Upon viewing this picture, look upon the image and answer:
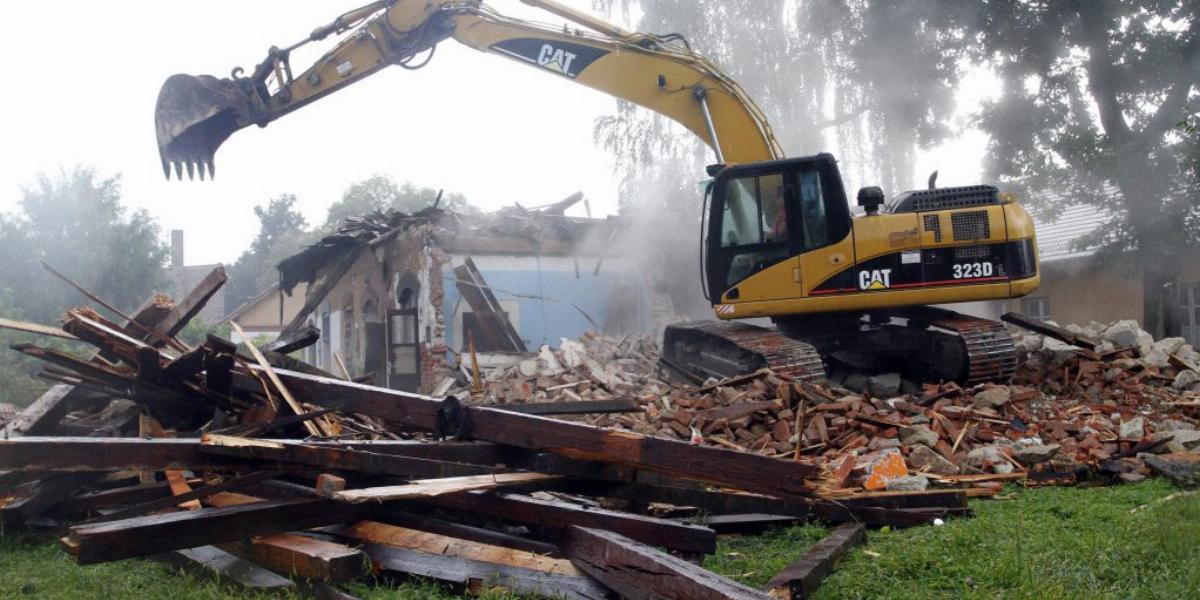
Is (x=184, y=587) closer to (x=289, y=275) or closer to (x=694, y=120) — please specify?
(x=694, y=120)

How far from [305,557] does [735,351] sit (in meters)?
7.30

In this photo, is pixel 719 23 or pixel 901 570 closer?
pixel 901 570

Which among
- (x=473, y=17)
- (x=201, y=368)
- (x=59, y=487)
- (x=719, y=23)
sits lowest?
(x=59, y=487)

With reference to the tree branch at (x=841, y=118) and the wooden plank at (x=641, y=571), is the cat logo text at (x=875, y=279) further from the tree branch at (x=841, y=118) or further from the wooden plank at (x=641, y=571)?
the tree branch at (x=841, y=118)

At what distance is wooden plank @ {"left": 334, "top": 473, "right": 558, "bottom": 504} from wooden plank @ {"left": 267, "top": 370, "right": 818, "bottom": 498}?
7.6 inches

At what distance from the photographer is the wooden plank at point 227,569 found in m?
4.36

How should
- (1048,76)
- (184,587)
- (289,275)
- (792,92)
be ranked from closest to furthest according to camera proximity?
1. (184,587)
2. (1048,76)
3. (289,275)
4. (792,92)

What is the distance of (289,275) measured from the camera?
23.0 meters

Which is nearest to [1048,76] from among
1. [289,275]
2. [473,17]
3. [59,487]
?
[473,17]

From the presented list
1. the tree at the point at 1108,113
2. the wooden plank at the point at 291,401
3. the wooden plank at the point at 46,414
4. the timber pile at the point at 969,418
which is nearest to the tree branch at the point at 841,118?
the tree at the point at 1108,113

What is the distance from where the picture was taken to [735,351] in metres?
11.0

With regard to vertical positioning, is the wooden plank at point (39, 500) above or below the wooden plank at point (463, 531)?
above

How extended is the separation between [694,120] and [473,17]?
9.92 feet

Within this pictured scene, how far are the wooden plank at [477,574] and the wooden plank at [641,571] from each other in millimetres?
104
